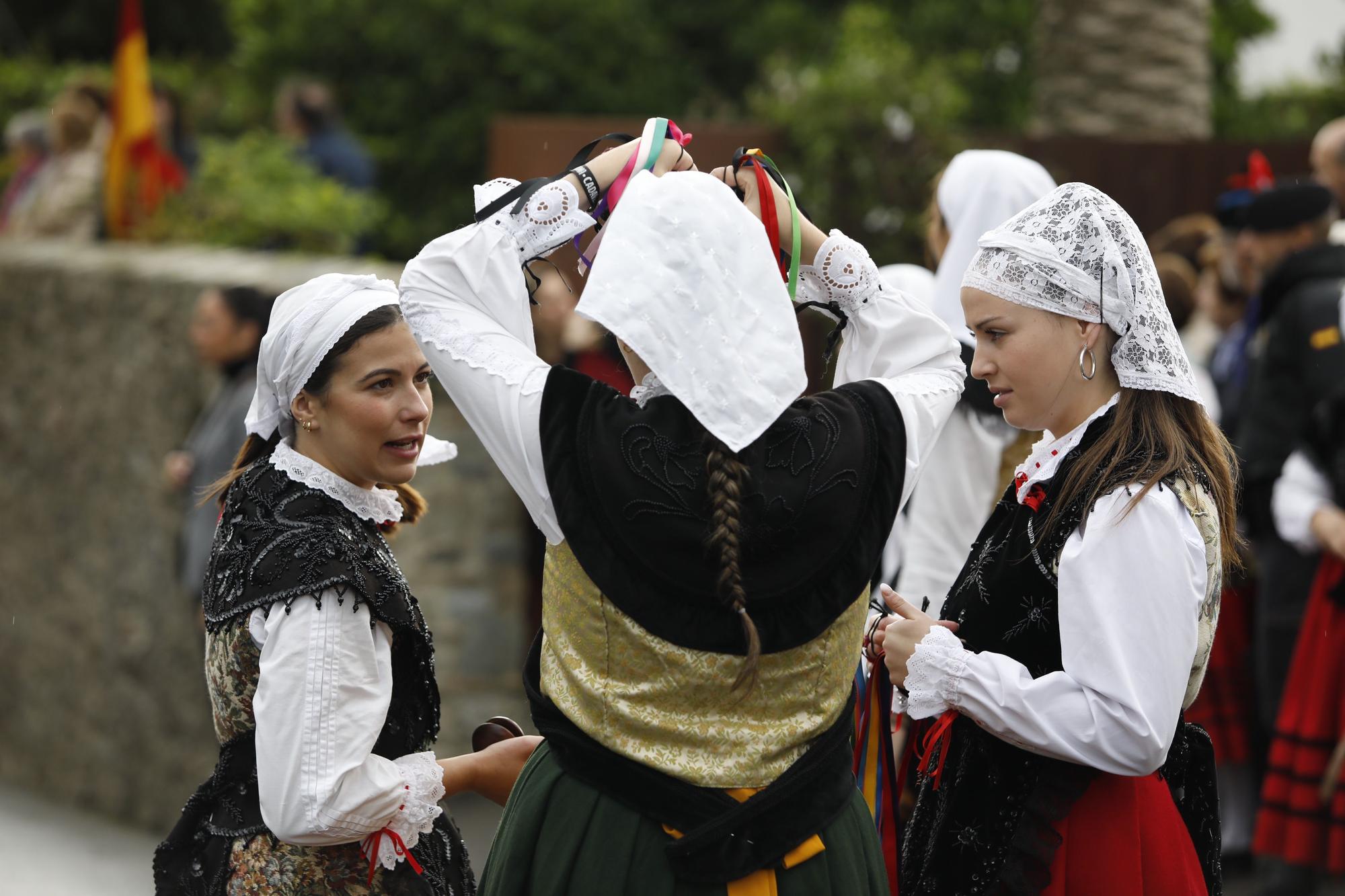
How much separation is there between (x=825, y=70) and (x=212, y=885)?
5.84m

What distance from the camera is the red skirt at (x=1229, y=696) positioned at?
225 inches

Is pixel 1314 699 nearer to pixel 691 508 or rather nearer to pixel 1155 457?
pixel 1155 457

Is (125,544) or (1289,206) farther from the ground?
(1289,206)

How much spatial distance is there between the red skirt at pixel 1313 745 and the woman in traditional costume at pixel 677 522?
311 cm

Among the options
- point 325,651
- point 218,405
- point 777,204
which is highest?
point 777,204

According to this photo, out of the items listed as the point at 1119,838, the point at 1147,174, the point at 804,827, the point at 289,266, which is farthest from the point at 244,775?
the point at 1147,174

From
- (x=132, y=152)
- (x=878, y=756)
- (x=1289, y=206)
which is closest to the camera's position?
(x=878, y=756)

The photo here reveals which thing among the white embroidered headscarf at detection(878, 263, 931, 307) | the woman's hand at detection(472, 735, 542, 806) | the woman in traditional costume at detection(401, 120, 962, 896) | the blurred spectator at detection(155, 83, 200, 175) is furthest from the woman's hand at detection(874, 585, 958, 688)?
the blurred spectator at detection(155, 83, 200, 175)

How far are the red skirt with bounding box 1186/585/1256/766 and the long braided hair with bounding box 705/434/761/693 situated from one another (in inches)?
163

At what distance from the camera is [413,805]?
2395 mm

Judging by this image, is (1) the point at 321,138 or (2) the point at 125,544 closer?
(2) the point at 125,544

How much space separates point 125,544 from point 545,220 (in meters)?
5.05

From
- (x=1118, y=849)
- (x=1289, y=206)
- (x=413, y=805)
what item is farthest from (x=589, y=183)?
(x=1289, y=206)

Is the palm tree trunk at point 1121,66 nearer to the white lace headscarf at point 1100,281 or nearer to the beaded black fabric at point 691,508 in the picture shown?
the white lace headscarf at point 1100,281
